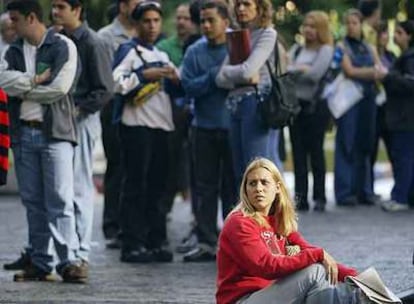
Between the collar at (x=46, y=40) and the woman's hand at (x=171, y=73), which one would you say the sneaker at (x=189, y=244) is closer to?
the woman's hand at (x=171, y=73)

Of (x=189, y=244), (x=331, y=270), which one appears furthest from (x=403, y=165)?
(x=331, y=270)

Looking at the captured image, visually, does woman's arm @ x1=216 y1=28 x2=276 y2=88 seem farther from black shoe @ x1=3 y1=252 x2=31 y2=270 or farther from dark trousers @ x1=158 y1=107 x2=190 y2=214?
dark trousers @ x1=158 y1=107 x2=190 y2=214

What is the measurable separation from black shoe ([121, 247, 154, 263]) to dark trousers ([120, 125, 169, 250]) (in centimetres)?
4

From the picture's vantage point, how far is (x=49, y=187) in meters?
10.6

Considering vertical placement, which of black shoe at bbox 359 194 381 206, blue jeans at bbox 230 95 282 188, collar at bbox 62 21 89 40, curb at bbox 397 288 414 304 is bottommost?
black shoe at bbox 359 194 381 206

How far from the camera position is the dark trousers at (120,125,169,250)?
11812 millimetres

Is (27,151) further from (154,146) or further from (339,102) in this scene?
(339,102)

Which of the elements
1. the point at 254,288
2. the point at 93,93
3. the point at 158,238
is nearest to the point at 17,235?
the point at 158,238

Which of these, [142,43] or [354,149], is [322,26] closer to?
[354,149]

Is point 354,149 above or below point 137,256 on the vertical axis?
below

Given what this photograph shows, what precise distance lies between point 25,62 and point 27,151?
641 millimetres

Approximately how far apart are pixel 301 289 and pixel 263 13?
3.88m

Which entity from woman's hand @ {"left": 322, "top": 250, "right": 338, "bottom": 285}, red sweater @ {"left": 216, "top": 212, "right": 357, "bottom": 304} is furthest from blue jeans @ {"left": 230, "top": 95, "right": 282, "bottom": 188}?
woman's hand @ {"left": 322, "top": 250, "right": 338, "bottom": 285}

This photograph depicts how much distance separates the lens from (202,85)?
38.8ft
